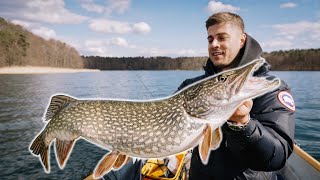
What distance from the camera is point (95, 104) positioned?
1.70 m

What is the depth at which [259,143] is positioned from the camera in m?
1.91

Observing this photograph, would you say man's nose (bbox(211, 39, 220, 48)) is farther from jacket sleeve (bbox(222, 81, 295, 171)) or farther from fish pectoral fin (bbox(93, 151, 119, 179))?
fish pectoral fin (bbox(93, 151, 119, 179))

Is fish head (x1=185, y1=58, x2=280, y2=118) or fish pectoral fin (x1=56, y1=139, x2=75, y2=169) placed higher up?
fish head (x1=185, y1=58, x2=280, y2=118)

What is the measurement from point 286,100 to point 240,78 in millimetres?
676

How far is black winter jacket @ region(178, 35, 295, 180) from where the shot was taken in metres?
1.90

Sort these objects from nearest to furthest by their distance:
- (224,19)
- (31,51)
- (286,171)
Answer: (224,19), (286,171), (31,51)

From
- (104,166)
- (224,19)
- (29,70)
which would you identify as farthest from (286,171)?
(29,70)

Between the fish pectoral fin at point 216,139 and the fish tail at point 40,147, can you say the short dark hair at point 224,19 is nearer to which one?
the fish pectoral fin at point 216,139

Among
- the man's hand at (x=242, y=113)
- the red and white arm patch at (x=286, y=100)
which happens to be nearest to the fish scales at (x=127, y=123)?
the man's hand at (x=242, y=113)

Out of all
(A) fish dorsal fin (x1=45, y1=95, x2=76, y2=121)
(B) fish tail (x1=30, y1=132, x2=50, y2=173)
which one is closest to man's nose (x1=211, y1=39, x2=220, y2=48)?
(A) fish dorsal fin (x1=45, y1=95, x2=76, y2=121)

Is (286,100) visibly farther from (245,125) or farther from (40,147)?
(40,147)

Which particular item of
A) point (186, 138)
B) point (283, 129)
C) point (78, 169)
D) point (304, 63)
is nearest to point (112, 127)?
point (186, 138)

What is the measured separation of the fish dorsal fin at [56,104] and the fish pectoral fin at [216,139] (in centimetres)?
83

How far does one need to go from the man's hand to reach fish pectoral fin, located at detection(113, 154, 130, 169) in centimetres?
65
